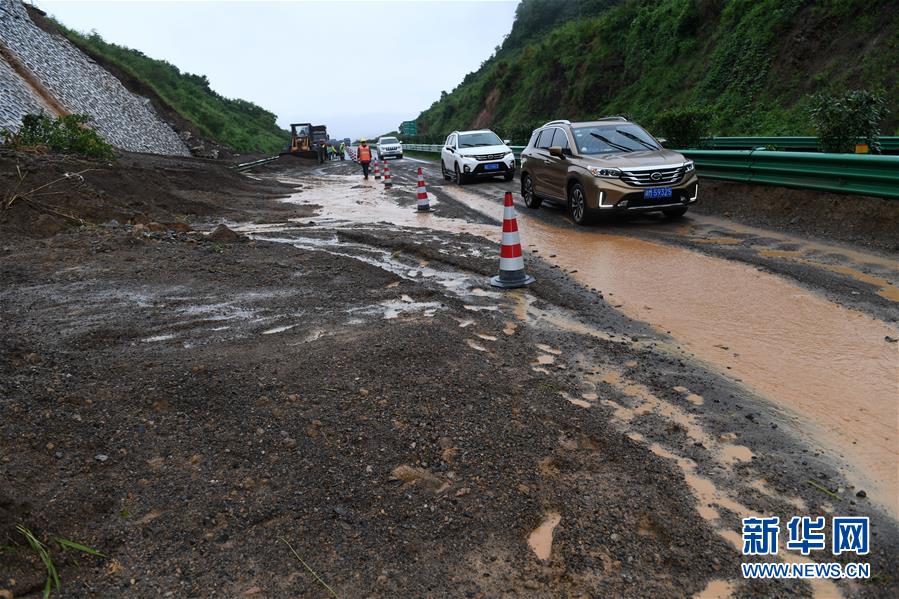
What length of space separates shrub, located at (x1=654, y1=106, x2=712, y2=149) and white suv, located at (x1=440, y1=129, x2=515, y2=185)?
5.51 meters

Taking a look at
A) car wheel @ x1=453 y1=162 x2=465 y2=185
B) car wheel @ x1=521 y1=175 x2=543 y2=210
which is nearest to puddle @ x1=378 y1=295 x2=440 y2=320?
car wheel @ x1=521 y1=175 x2=543 y2=210

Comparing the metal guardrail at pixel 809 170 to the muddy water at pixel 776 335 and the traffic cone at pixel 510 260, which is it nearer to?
the muddy water at pixel 776 335

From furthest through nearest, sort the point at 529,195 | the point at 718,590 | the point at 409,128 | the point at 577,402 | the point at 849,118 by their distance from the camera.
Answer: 1. the point at 409,128
2. the point at 529,195
3. the point at 849,118
4. the point at 577,402
5. the point at 718,590

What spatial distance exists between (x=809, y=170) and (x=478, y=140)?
11919 millimetres

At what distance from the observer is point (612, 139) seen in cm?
1117

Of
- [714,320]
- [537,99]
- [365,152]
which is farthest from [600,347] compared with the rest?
[537,99]

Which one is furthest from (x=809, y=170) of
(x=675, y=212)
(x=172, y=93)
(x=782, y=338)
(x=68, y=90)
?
(x=172, y=93)

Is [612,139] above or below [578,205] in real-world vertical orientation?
above

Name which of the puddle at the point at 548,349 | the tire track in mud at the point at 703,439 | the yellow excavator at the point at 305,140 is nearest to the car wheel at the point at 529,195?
the tire track in mud at the point at 703,439

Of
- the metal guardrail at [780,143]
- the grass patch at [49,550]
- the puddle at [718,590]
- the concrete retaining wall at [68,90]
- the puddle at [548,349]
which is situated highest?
the concrete retaining wall at [68,90]

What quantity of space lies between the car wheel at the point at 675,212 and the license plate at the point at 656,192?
439 mm

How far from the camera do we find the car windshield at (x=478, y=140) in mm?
20219

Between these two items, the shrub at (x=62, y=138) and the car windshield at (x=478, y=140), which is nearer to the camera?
the shrub at (x=62, y=138)

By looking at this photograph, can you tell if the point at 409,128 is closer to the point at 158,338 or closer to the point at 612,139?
the point at 612,139
